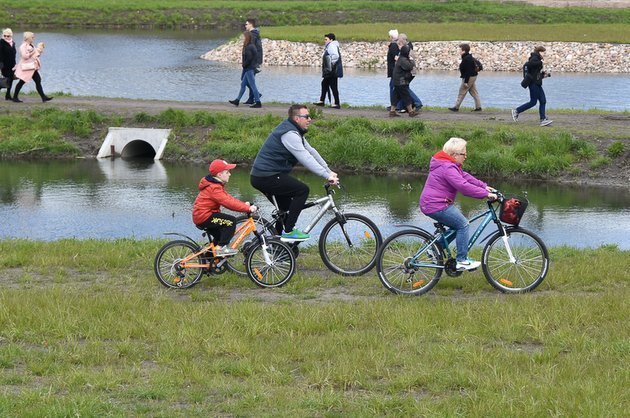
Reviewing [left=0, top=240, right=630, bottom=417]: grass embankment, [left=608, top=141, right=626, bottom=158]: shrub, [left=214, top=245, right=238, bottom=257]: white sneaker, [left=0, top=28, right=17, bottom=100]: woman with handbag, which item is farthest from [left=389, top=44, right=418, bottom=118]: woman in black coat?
[left=214, top=245, right=238, bottom=257]: white sneaker

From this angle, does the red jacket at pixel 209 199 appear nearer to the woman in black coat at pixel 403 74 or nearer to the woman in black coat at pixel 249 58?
the woman in black coat at pixel 403 74

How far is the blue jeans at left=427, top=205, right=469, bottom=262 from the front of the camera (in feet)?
37.6

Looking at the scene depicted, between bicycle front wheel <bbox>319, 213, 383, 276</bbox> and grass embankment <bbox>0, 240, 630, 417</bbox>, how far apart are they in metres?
0.33

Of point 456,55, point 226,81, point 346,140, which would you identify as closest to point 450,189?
point 346,140

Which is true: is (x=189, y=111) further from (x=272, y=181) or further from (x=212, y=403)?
(x=212, y=403)

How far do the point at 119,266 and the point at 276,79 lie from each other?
107ft

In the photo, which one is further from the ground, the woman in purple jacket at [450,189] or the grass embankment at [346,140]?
the woman in purple jacket at [450,189]

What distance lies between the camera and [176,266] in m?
12.1

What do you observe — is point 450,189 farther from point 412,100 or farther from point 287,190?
point 412,100

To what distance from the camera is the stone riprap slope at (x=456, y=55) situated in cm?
5316

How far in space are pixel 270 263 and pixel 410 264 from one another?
167cm

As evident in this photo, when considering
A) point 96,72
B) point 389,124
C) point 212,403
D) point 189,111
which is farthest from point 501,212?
point 96,72

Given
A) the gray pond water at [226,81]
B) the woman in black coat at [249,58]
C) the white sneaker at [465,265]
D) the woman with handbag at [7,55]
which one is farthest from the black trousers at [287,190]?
the gray pond water at [226,81]

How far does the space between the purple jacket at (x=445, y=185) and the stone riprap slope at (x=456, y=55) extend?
43.0 m
